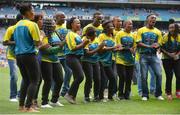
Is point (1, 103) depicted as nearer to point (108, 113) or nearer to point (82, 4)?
point (108, 113)

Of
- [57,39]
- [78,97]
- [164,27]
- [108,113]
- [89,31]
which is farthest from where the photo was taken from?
[164,27]

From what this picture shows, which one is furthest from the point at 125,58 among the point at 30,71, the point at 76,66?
the point at 30,71

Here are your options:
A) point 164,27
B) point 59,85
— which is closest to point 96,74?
point 59,85

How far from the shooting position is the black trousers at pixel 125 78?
1117 centimetres

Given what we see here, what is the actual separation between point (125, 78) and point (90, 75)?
3.73ft

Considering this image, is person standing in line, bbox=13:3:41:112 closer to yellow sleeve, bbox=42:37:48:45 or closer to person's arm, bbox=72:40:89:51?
yellow sleeve, bbox=42:37:48:45

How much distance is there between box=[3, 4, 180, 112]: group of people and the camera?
8.54 m

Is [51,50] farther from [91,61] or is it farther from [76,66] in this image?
[91,61]

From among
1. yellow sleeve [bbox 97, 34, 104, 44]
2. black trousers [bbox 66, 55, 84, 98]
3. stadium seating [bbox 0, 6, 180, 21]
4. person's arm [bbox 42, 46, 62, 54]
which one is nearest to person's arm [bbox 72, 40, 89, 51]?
black trousers [bbox 66, 55, 84, 98]

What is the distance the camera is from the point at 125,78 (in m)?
11.2

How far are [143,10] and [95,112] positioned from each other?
51084 millimetres

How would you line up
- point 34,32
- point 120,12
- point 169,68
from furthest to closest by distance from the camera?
point 120,12, point 169,68, point 34,32

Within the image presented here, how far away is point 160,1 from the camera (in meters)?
57.5

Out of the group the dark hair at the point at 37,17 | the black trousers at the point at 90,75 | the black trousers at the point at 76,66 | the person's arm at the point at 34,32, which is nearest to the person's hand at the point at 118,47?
the black trousers at the point at 90,75
